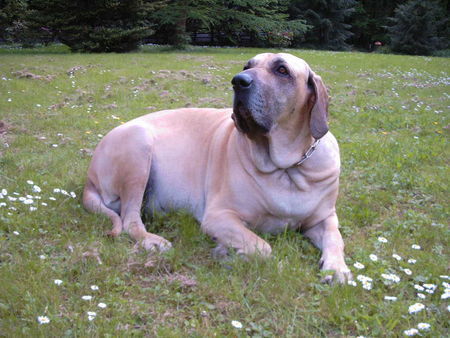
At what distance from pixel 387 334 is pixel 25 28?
1794 centimetres

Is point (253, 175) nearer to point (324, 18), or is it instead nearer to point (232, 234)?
point (232, 234)

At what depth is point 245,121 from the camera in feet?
9.46

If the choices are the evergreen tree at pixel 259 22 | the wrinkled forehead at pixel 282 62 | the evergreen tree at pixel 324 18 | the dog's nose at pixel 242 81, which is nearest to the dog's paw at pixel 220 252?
the dog's nose at pixel 242 81

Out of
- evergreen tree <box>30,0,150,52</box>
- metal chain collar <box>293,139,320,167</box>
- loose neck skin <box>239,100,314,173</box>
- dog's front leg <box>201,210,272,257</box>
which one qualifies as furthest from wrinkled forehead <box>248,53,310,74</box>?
evergreen tree <box>30,0,150,52</box>

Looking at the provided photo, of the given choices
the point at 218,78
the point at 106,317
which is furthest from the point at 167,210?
the point at 218,78

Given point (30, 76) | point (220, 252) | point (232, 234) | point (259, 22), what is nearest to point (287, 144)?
point (232, 234)

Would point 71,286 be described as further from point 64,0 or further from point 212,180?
point 64,0

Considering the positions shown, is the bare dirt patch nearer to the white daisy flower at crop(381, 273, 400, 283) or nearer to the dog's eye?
the dog's eye

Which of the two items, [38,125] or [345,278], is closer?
[345,278]

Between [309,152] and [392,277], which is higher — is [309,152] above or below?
above

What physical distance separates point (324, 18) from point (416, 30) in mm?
5310

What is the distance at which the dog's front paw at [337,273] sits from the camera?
2.44 metres

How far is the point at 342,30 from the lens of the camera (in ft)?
91.0

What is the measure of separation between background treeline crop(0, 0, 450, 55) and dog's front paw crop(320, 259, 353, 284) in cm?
1471
